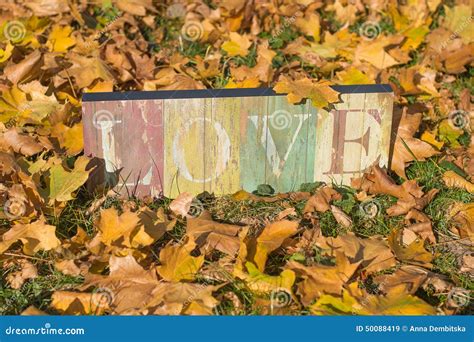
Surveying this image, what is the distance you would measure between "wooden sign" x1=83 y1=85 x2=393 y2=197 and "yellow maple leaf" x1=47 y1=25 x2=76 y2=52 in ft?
4.04

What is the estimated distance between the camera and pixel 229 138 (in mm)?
3148

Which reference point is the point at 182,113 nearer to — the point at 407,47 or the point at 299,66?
the point at 299,66

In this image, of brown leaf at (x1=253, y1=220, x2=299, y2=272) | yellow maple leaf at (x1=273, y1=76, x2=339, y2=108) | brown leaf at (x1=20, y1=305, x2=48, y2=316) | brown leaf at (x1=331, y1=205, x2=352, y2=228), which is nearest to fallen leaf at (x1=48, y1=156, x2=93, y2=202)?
brown leaf at (x1=20, y1=305, x2=48, y2=316)

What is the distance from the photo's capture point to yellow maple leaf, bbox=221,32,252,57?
14.1 feet

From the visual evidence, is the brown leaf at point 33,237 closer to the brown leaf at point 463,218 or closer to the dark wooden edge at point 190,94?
the dark wooden edge at point 190,94

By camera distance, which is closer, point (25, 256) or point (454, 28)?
point (25, 256)

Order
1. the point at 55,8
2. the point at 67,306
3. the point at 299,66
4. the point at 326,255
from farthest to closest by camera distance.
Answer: the point at 55,8
the point at 299,66
the point at 326,255
the point at 67,306

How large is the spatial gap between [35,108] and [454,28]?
2583 mm

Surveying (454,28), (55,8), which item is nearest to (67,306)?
(55,8)

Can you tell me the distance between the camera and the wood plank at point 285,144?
3.14 metres

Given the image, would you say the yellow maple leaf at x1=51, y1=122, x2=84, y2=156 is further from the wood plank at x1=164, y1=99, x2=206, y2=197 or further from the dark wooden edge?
the wood plank at x1=164, y1=99, x2=206, y2=197

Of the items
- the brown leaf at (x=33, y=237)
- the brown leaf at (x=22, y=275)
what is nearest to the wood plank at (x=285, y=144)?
the brown leaf at (x=33, y=237)

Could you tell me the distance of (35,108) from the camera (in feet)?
11.5

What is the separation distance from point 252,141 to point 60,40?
1635 mm
